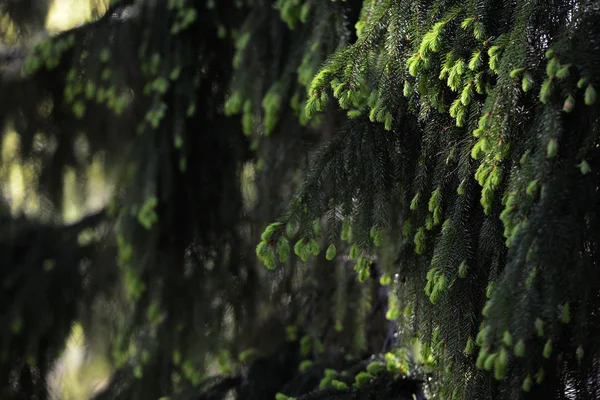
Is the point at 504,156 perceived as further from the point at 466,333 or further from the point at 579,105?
the point at 466,333

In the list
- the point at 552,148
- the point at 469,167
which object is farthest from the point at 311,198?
the point at 552,148

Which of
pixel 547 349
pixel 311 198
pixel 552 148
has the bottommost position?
pixel 547 349

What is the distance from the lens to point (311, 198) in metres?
1.63

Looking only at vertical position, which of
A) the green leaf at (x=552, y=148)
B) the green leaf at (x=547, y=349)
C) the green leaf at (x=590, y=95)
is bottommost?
the green leaf at (x=547, y=349)

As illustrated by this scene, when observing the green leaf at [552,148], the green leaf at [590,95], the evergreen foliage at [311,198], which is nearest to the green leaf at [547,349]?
the evergreen foliage at [311,198]

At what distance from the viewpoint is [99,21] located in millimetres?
2918

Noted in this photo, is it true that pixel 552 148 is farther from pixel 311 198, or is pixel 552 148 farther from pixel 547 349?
pixel 311 198

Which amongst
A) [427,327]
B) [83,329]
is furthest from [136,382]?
[427,327]

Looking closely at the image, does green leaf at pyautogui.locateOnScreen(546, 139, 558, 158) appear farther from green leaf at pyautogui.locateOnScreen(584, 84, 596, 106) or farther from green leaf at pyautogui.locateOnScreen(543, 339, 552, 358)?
green leaf at pyautogui.locateOnScreen(543, 339, 552, 358)

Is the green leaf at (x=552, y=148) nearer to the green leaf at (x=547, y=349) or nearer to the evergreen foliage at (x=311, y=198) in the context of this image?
the evergreen foliage at (x=311, y=198)

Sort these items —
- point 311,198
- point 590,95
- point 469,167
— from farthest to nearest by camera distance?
point 311,198 < point 469,167 < point 590,95

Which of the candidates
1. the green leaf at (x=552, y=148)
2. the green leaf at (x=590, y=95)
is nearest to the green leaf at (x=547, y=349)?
the green leaf at (x=552, y=148)

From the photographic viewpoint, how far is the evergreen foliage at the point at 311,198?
134 cm

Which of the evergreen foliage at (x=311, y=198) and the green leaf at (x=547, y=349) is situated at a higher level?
the evergreen foliage at (x=311, y=198)
